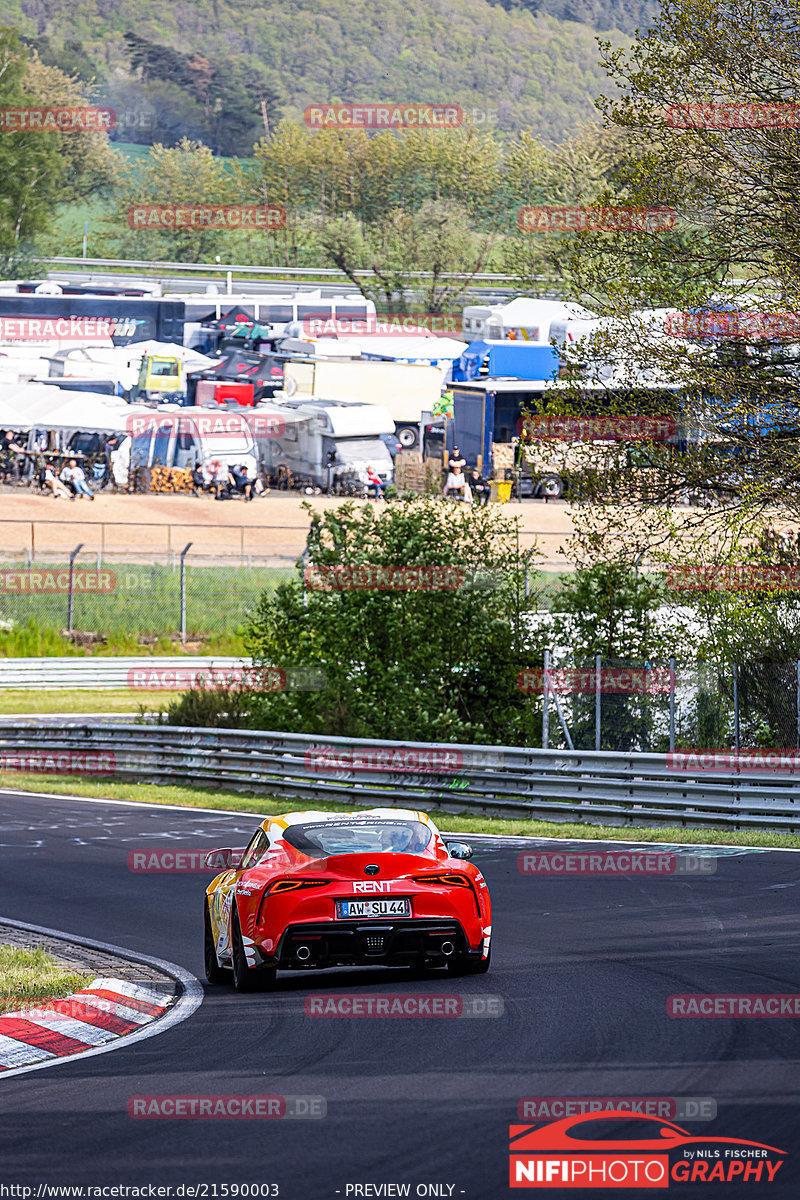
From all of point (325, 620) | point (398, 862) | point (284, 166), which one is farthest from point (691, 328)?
point (284, 166)

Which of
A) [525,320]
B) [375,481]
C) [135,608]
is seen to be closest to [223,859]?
[135,608]

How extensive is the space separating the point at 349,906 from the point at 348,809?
500 inches

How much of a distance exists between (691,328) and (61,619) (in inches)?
939

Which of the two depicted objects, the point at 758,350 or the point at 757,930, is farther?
the point at 758,350

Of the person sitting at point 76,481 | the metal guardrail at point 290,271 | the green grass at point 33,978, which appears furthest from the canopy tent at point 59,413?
the metal guardrail at point 290,271

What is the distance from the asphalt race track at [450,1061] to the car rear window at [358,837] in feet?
2.87

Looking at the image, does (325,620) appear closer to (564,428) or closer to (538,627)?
(538,627)

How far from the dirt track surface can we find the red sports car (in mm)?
34055

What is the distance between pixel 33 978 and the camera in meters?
10.4

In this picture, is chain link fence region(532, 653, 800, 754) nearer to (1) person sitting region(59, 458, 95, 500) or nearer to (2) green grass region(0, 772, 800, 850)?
(2) green grass region(0, 772, 800, 850)

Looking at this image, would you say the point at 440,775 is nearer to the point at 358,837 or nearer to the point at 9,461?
the point at 358,837

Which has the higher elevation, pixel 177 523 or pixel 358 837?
pixel 177 523

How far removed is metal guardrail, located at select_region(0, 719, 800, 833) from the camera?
744 inches

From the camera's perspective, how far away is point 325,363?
6300 centimetres
